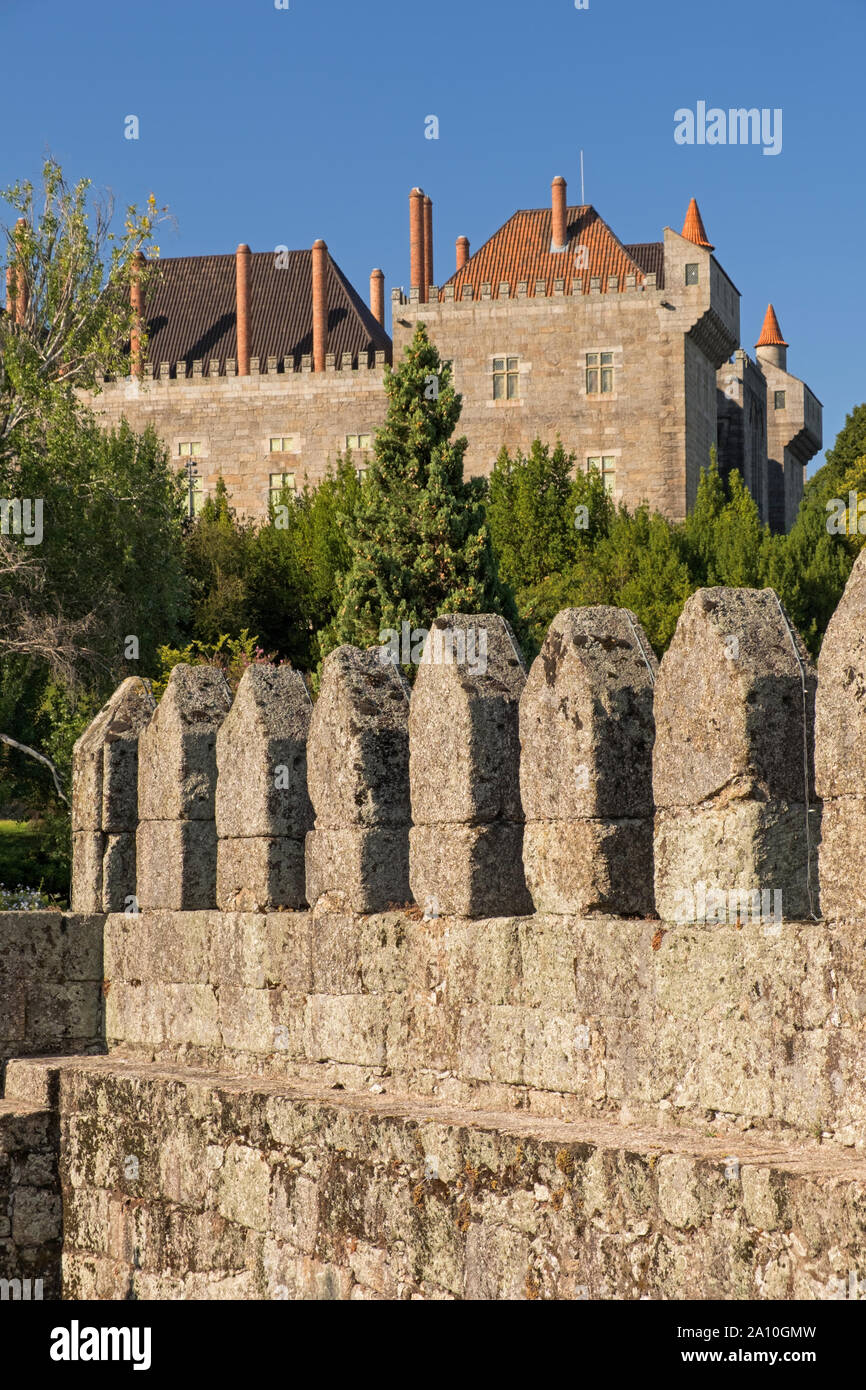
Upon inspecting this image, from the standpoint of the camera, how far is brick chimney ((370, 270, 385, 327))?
62.1 metres

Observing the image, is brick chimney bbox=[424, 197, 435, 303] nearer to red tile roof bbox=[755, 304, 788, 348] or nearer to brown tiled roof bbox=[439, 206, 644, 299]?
brown tiled roof bbox=[439, 206, 644, 299]

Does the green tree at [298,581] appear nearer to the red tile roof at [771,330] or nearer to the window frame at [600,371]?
the window frame at [600,371]

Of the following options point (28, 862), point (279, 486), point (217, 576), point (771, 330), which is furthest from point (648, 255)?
point (28, 862)

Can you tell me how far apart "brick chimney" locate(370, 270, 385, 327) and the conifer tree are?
29.0 meters

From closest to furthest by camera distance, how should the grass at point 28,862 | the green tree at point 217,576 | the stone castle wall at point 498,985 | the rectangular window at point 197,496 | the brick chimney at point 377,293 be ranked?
1. the stone castle wall at point 498,985
2. the grass at point 28,862
3. the green tree at point 217,576
4. the rectangular window at point 197,496
5. the brick chimney at point 377,293

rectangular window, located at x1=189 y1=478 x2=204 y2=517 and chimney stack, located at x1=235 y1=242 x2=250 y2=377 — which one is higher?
chimney stack, located at x1=235 y1=242 x2=250 y2=377

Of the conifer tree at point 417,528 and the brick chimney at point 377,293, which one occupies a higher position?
the brick chimney at point 377,293

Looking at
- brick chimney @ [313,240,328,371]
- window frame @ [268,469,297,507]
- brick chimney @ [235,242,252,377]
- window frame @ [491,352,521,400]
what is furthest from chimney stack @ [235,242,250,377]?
window frame @ [491,352,521,400]

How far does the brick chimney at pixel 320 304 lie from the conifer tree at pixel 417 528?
667 inches

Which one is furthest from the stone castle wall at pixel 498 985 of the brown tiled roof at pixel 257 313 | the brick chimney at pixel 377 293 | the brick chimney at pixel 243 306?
the brick chimney at pixel 377 293

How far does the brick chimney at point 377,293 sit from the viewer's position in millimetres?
62094
